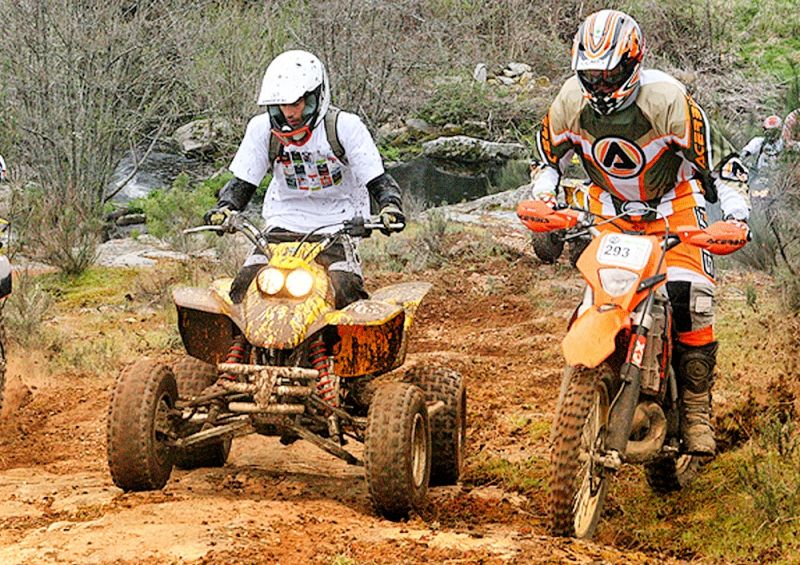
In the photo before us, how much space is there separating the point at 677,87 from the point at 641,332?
1.32 meters

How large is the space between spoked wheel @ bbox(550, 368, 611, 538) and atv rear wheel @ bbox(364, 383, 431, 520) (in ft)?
2.56

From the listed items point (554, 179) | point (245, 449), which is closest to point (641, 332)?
point (554, 179)

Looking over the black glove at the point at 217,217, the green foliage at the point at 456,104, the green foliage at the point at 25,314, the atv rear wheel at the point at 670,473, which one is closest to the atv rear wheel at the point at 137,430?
the black glove at the point at 217,217

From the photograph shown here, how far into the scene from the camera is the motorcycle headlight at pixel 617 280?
5051mm

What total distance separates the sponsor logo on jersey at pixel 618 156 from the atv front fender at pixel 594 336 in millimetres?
1055

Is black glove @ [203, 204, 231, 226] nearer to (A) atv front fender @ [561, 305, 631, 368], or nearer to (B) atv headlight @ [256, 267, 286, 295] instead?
(B) atv headlight @ [256, 267, 286, 295]

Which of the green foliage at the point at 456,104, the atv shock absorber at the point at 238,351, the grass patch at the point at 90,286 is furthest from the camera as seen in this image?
the green foliage at the point at 456,104

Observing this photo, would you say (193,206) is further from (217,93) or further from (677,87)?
(677,87)

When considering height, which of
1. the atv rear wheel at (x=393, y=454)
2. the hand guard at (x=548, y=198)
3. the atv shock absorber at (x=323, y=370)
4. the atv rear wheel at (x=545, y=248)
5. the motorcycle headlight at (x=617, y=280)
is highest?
the hand guard at (x=548, y=198)

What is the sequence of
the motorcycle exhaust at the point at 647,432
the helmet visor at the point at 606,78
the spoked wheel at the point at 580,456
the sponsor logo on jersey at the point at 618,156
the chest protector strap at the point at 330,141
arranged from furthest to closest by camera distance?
the chest protector strap at the point at 330,141 → the sponsor logo on jersey at the point at 618,156 → the helmet visor at the point at 606,78 → the motorcycle exhaust at the point at 647,432 → the spoked wheel at the point at 580,456

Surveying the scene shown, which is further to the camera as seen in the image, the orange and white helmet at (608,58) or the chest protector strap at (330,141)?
the chest protector strap at (330,141)

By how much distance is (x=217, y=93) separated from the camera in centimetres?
1981

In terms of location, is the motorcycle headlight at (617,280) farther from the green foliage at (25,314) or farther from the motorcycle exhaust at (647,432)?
the green foliage at (25,314)

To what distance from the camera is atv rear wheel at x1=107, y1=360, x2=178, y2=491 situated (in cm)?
554
